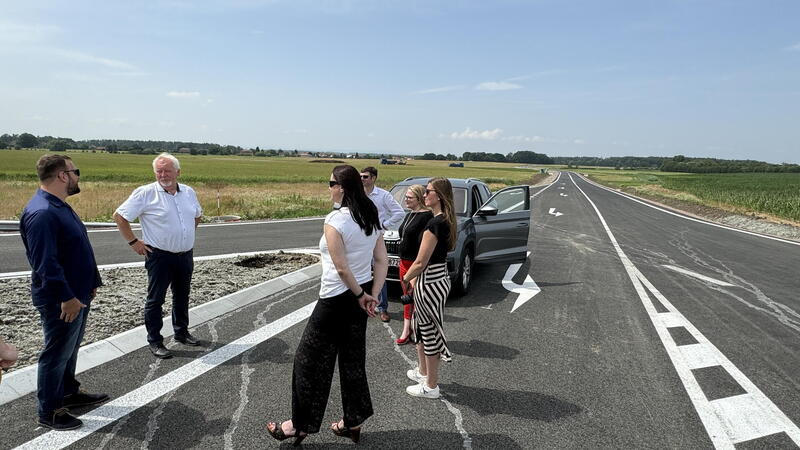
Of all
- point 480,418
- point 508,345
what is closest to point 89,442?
point 480,418

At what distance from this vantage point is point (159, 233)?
174 inches

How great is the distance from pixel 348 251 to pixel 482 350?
2.59m

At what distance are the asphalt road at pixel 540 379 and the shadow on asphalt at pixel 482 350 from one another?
27 mm

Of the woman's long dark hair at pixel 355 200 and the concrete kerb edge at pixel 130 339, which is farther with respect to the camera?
the concrete kerb edge at pixel 130 339

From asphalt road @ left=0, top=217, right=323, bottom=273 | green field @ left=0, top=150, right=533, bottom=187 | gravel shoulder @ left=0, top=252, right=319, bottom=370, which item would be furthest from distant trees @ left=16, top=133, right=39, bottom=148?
gravel shoulder @ left=0, top=252, right=319, bottom=370

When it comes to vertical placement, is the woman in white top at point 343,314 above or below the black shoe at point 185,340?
above

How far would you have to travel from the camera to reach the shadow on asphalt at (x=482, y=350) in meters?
4.84

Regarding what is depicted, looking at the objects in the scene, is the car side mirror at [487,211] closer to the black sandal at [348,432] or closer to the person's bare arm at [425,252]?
the person's bare arm at [425,252]

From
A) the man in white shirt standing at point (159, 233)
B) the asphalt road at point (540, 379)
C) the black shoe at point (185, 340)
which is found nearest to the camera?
the asphalt road at point (540, 379)

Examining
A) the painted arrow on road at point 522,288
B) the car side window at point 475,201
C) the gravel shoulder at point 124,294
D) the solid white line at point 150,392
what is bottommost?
the painted arrow on road at point 522,288

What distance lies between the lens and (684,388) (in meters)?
4.22

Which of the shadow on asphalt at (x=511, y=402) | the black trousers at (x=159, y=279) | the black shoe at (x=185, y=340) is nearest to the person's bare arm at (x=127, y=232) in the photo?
the black trousers at (x=159, y=279)

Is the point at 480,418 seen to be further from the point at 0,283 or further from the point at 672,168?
the point at 672,168

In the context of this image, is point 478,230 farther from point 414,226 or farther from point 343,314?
point 343,314
